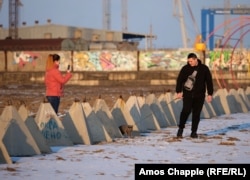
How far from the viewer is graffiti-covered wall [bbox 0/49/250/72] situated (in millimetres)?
63344

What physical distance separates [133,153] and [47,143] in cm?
168

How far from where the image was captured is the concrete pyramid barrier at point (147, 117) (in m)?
16.4

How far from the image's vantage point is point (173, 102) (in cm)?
1895

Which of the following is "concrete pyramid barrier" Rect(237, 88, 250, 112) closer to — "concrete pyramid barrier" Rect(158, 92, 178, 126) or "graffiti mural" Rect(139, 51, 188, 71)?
"concrete pyramid barrier" Rect(158, 92, 178, 126)

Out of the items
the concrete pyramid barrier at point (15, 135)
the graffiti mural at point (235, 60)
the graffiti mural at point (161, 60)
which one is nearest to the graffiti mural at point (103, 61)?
the graffiti mural at point (161, 60)

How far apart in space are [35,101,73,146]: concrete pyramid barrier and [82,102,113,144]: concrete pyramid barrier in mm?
849

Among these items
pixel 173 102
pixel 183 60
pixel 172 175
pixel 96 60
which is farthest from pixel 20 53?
pixel 172 175

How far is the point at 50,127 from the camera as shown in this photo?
12469 millimetres

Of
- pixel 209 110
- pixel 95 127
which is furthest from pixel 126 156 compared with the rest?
pixel 209 110

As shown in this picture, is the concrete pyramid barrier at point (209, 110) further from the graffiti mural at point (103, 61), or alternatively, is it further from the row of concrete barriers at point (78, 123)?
the graffiti mural at point (103, 61)

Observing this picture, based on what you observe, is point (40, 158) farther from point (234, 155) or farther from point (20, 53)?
point (20, 53)

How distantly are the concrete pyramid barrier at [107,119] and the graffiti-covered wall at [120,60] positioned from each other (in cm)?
4880

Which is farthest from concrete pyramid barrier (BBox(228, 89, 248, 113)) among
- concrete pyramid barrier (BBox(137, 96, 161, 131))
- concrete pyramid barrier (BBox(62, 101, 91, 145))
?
concrete pyramid barrier (BBox(62, 101, 91, 145))

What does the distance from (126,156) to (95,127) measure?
2.40 meters
